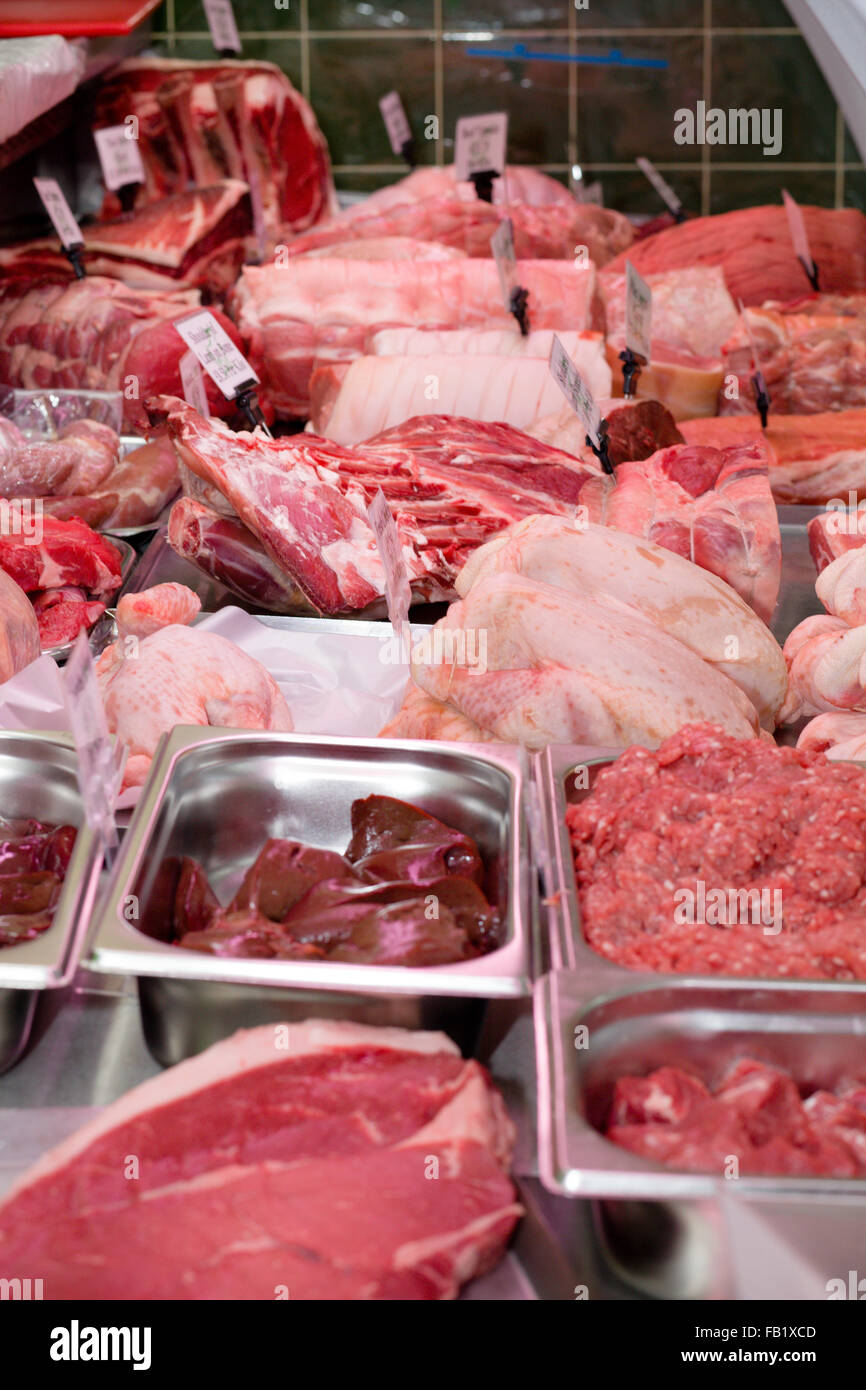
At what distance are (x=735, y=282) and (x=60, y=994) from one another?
3627mm

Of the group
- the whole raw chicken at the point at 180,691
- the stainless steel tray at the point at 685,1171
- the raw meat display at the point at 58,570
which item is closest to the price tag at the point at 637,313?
the raw meat display at the point at 58,570

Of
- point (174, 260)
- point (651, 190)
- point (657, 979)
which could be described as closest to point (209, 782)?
point (657, 979)

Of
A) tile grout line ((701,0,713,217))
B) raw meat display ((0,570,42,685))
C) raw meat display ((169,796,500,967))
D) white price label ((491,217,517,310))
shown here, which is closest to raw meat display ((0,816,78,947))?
raw meat display ((169,796,500,967))

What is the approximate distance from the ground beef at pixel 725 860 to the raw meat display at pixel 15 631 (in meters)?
0.97

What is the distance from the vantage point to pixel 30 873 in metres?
1.48

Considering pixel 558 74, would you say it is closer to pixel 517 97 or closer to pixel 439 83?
pixel 517 97

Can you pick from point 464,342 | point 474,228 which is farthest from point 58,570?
point 474,228

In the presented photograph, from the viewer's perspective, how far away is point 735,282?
4.35 metres

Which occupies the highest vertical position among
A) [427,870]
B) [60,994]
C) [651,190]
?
[427,870]

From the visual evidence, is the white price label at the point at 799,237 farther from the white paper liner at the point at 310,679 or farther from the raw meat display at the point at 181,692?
the raw meat display at the point at 181,692

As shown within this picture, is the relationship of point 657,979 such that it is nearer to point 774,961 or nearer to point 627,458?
point 774,961

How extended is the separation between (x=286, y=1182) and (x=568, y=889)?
45 centimetres

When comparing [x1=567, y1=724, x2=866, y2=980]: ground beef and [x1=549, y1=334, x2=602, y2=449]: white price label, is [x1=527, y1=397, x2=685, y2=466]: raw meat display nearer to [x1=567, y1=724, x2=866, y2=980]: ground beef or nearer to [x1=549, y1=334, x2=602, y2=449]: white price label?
[x1=549, y1=334, x2=602, y2=449]: white price label

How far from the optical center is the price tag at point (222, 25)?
209 inches
